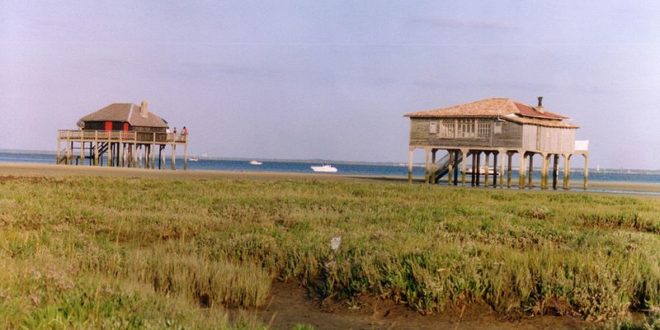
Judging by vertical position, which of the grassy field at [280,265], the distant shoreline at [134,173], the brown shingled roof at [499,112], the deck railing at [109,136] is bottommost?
the grassy field at [280,265]

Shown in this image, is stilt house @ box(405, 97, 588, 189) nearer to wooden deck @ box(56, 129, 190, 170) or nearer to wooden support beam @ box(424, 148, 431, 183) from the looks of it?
wooden support beam @ box(424, 148, 431, 183)

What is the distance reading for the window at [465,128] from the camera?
184ft

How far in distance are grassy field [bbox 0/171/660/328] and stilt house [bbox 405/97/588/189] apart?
33.2 metres

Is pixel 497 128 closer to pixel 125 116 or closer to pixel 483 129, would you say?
pixel 483 129

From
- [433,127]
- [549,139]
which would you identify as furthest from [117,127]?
Result: [549,139]

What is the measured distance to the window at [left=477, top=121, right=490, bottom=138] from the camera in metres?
55.3

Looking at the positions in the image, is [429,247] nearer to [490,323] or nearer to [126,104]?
[490,323]

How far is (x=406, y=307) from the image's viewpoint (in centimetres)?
1262

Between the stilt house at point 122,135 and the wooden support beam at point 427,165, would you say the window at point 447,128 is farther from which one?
the stilt house at point 122,135

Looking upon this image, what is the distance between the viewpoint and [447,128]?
57.1 meters

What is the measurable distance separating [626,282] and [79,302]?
8.28 m

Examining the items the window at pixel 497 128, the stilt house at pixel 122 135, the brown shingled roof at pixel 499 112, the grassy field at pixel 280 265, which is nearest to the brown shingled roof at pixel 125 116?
the stilt house at pixel 122 135

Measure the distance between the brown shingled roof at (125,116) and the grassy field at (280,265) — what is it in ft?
190

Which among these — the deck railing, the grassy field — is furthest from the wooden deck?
the grassy field
